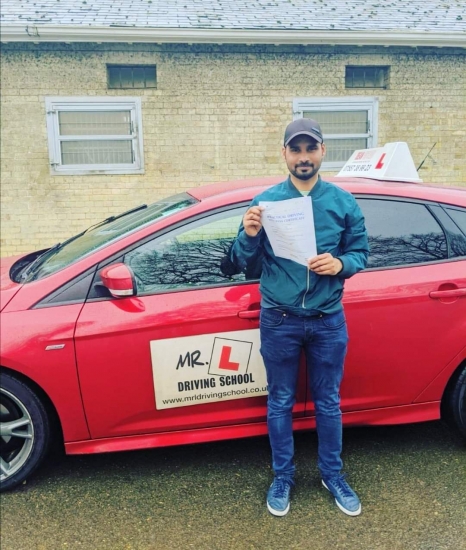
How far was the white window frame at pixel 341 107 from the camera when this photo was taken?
8.05 m

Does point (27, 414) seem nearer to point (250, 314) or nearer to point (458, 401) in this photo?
point (250, 314)

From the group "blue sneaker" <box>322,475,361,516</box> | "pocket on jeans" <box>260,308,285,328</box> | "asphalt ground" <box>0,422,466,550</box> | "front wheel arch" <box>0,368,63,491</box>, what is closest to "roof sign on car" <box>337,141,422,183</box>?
"pocket on jeans" <box>260,308,285,328</box>

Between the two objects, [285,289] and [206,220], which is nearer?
[285,289]

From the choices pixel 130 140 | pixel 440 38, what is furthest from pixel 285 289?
pixel 440 38

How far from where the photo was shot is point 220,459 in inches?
118

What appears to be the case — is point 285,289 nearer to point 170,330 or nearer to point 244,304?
point 244,304

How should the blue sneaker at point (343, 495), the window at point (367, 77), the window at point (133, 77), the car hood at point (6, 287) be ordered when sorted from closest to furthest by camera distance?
1. the blue sneaker at point (343, 495)
2. the car hood at point (6, 287)
3. the window at point (133, 77)
4. the window at point (367, 77)

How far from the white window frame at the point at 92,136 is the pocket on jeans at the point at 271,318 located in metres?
5.97

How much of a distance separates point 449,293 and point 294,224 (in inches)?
42.1

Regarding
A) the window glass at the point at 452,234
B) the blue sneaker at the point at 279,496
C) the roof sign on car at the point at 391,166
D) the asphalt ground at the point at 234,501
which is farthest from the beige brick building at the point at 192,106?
the blue sneaker at the point at 279,496

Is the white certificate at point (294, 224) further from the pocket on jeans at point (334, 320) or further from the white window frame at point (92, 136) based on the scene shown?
the white window frame at point (92, 136)

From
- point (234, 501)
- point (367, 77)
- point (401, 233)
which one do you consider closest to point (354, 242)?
point (401, 233)

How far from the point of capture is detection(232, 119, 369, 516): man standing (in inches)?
92.4

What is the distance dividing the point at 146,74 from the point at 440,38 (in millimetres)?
4449
